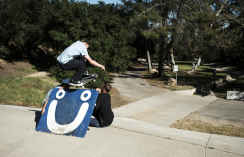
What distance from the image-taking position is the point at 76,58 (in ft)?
18.1

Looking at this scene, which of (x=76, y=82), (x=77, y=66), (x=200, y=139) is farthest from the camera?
(x=76, y=82)

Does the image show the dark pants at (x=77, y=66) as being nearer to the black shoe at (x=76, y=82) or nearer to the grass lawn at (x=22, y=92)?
the black shoe at (x=76, y=82)

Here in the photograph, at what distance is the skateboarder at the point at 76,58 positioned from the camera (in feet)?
17.3

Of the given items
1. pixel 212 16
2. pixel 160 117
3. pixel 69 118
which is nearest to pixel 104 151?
pixel 69 118

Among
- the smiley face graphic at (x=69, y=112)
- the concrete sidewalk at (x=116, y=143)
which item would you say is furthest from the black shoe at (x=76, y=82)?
the concrete sidewalk at (x=116, y=143)

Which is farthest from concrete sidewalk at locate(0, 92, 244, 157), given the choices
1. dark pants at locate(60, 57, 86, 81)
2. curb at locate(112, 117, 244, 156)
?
dark pants at locate(60, 57, 86, 81)

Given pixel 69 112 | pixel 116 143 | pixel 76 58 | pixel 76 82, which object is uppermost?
pixel 76 58

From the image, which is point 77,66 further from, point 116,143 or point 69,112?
point 116,143

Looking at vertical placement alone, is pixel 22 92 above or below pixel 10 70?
below

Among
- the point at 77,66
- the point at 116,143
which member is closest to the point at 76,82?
the point at 77,66

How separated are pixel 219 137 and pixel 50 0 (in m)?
25.4

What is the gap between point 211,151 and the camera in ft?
13.4

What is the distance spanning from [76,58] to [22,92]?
724 centimetres

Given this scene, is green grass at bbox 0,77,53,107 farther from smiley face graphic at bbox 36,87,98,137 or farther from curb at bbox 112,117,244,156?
curb at bbox 112,117,244,156
